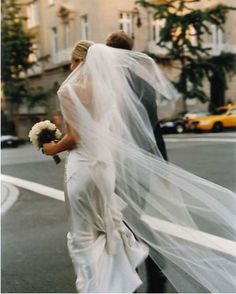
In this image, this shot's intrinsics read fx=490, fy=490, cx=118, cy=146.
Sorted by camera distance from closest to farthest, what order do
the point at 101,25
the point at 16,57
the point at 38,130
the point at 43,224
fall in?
the point at 38,130, the point at 43,224, the point at 101,25, the point at 16,57

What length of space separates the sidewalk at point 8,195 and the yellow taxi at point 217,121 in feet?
16.9

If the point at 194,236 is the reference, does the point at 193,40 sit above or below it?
above

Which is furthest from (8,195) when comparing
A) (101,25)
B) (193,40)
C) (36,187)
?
(193,40)

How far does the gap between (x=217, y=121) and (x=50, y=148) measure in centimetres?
1125

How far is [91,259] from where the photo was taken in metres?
3.03

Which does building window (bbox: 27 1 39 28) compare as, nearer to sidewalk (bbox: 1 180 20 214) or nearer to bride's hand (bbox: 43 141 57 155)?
sidewalk (bbox: 1 180 20 214)

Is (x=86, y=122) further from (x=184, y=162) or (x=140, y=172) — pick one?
(x=184, y=162)

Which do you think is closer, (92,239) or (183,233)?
(92,239)

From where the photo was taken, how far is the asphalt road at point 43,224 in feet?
12.7

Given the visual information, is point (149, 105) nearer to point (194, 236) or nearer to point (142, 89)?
point (142, 89)

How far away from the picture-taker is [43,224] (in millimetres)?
5902

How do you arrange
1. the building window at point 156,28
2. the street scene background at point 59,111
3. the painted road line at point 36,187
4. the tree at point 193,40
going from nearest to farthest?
1. the street scene background at point 59,111
2. the painted road line at point 36,187
3. the tree at point 193,40
4. the building window at point 156,28

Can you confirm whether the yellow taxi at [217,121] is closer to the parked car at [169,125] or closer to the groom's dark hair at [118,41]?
the parked car at [169,125]

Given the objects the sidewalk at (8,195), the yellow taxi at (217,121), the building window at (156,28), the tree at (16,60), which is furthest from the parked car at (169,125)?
the tree at (16,60)
